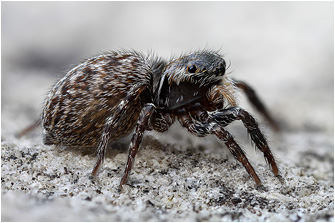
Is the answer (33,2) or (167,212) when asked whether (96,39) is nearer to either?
(33,2)

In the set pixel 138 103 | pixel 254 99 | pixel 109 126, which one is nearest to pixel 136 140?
pixel 109 126

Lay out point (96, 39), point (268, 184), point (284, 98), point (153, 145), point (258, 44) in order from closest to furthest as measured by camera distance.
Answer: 1. point (268, 184)
2. point (153, 145)
3. point (284, 98)
4. point (258, 44)
5. point (96, 39)

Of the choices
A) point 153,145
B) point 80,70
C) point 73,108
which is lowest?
Answer: point 153,145

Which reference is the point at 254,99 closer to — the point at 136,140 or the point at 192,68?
the point at 192,68


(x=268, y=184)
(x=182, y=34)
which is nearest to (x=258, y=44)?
(x=182, y=34)

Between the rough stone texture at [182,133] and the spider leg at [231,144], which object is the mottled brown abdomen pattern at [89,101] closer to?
the rough stone texture at [182,133]

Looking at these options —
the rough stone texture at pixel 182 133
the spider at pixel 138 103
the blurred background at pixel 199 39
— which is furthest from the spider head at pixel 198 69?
the blurred background at pixel 199 39

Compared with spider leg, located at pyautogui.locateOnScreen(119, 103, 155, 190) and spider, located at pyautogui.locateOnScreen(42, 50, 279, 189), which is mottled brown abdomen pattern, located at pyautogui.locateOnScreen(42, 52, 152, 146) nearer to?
spider, located at pyautogui.locateOnScreen(42, 50, 279, 189)

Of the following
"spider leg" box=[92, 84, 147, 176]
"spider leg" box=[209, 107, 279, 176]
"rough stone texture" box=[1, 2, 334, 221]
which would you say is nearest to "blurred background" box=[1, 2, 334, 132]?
"rough stone texture" box=[1, 2, 334, 221]
